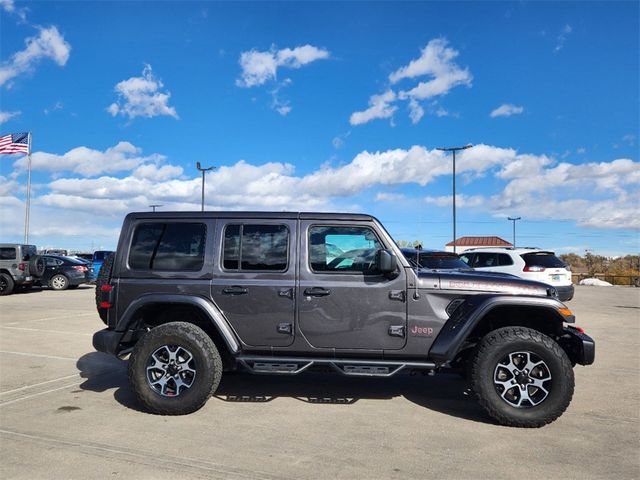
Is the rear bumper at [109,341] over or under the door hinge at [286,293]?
under

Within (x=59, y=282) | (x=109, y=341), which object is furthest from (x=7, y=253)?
(x=109, y=341)

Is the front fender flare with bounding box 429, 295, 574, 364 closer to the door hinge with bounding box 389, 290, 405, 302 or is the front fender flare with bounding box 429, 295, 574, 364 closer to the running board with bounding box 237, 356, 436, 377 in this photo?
the running board with bounding box 237, 356, 436, 377

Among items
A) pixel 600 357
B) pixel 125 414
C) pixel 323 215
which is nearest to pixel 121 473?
pixel 125 414

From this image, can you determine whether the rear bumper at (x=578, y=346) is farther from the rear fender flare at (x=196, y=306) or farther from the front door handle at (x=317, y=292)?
the rear fender flare at (x=196, y=306)

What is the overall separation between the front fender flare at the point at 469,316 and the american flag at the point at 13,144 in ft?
95.4

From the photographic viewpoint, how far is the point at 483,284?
4707 millimetres

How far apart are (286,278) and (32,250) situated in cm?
1688

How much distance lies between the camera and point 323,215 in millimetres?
5004

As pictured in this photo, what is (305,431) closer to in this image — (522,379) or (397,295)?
(397,295)

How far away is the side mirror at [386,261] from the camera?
4.54 metres

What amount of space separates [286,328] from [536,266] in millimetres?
10129

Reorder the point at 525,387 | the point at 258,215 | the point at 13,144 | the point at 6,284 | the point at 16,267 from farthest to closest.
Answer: the point at 13,144, the point at 16,267, the point at 6,284, the point at 258,215, the point at 525,387

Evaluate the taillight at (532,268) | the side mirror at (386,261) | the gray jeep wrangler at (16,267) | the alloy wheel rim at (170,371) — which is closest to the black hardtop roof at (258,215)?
the side mirror at (386,261)

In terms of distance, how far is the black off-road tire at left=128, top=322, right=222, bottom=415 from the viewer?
468cm
